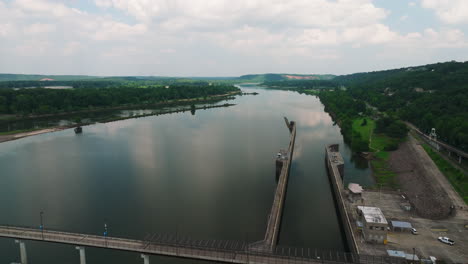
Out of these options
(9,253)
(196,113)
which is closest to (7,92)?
(196,113)

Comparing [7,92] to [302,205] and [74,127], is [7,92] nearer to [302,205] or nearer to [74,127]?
[74,127]

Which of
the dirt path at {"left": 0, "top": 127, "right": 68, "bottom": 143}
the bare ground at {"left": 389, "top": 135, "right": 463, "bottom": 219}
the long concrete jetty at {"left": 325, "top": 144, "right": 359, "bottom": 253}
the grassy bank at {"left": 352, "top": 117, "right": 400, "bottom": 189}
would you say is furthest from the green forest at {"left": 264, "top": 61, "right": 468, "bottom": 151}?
the dirt path at {"left": 0, "top": 127, "right": 68, "bottom": 143}

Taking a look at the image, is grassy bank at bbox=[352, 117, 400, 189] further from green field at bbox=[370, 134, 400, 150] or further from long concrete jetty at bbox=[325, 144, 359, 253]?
long concrete jetty at bbox=[325, 144, 359, 253]

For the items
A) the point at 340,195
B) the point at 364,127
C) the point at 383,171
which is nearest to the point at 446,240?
the point at 340,195

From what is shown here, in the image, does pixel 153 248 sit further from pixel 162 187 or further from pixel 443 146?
pixel 443 146

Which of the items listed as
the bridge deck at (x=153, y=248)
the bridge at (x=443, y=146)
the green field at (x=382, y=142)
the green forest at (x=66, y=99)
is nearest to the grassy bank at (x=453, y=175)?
the bridge at (x=443, y=146)
